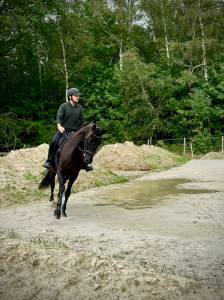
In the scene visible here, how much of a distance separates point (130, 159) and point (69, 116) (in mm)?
12923

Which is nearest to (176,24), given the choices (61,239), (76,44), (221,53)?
(221,53)

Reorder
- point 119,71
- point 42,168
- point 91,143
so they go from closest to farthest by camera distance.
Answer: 1. point 91,143
2. point 42,168
3. point 119,71

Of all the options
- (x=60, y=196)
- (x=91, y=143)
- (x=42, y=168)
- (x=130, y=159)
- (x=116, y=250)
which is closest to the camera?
(x=116, y=250)

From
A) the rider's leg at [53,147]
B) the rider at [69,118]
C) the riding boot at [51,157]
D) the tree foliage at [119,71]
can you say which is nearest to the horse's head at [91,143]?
the rider at [69,118]

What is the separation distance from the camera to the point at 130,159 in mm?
23062

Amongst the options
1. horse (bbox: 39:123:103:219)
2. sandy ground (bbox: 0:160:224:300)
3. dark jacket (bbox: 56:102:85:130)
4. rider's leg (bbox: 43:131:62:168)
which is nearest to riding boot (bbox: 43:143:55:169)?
rider's leg (bbox: 43:131:62:168)

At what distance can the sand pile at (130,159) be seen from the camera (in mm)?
22828

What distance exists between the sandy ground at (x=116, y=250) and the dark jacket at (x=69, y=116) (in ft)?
6.83

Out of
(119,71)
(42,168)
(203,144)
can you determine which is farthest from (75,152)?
(119,71)

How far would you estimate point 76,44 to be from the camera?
39.8 meters

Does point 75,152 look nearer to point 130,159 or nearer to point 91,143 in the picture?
point 91,143

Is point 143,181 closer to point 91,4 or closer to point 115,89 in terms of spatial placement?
point 115,89

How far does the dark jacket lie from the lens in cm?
1027

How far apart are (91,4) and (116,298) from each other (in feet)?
142
